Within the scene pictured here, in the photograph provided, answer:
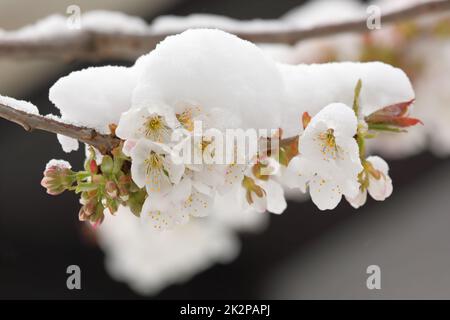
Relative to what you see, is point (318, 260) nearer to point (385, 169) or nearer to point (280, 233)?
point (280, 233)

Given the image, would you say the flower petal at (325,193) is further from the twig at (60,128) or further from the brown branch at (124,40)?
the brown branch at (124,40)

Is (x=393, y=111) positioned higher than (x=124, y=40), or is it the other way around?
(x=124, y=40)

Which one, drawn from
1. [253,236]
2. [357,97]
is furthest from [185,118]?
[253,236]

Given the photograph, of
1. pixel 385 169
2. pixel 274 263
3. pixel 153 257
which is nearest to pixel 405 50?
pixel 385 169

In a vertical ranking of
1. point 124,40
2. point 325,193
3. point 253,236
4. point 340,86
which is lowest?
point 325,193

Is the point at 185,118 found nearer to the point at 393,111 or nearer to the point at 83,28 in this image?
the point at 393,111

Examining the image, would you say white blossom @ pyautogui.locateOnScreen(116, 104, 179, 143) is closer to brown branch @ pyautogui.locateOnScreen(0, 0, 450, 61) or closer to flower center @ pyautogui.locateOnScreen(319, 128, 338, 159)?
flower center @ pyautogui.locateOnScreen(319, 128, 338, 159)
